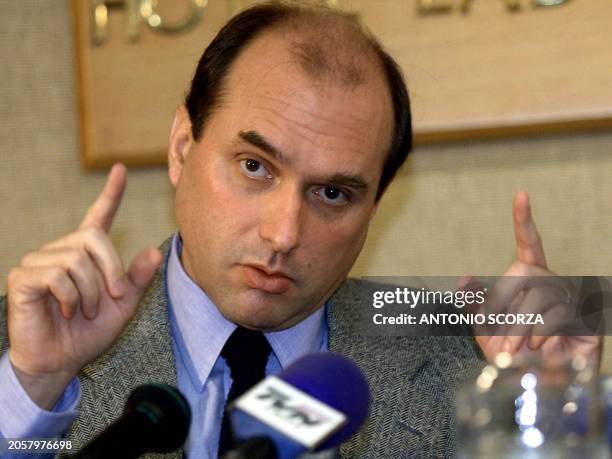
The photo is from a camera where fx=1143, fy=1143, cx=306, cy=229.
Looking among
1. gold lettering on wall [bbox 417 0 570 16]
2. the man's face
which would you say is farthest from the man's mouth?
gold lettering on wall [bbox 417 0 570 16]

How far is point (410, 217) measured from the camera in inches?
113

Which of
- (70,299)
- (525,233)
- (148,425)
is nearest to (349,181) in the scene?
(525,233)

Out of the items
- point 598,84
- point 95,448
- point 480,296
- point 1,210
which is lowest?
point 1,210

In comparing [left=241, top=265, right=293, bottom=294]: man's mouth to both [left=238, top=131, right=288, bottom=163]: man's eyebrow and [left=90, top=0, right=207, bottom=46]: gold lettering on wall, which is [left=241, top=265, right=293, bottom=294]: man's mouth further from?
[left=90, top=0, right=207, bottom=46]: gold lettering on wall

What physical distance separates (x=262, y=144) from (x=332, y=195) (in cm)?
18

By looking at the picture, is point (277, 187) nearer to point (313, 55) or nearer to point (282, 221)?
point (282, 221)

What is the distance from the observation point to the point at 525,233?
198 centimetres

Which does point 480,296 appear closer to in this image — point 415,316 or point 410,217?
point 415,316

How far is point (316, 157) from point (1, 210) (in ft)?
4.18

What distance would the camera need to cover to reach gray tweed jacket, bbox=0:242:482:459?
6.97ft

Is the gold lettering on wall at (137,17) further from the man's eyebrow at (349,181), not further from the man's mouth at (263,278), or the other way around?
the man's mouth at (263,278)

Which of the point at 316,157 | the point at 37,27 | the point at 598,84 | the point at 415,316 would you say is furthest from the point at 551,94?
the point at 37,27
